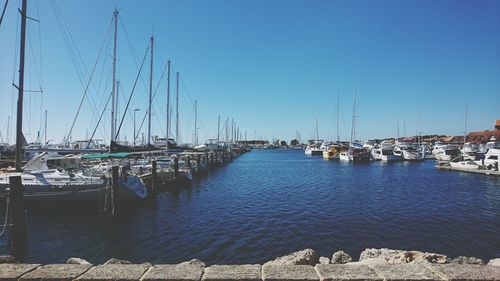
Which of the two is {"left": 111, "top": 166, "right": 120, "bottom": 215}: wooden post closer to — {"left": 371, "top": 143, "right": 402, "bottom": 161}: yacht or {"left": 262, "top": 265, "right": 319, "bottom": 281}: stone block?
→ {"left": 262, "top": 265, "right": 319, "bottom": 281}: stone block

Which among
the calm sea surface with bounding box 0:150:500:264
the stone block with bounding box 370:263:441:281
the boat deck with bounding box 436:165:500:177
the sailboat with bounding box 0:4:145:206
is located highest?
the stone block with bounding box 370:263:441:281

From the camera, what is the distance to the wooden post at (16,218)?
39.7ft

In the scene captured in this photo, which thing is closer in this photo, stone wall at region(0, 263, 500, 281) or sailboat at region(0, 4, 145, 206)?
stone wall at region(0, 263, 500, 281)

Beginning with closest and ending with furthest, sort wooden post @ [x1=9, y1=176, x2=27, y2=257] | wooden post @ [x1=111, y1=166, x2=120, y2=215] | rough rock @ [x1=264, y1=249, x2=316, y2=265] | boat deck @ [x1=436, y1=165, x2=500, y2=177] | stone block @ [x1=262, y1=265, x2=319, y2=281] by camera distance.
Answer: stone block @ [x1=262, y1=265, x2=319, y2=281]
rough rock @ [x1=264, y1=249, x2=316, y2=265]
wooden post @ [x1=9, y1=176, x2=27, y2=257]
wooden post @ [x1=111, y1=166, x2=120, y2=215]
boat deck @ [x1=436, y1=165, x2=500, y2=177]

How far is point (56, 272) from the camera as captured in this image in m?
4.98

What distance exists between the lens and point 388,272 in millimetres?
4758

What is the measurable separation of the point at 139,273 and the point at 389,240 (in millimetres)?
12669

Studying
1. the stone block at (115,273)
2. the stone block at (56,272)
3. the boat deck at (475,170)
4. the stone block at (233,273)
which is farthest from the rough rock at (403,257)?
the boat deck at (475,170)

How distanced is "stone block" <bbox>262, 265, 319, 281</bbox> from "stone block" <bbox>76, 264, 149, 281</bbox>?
2.08 meters

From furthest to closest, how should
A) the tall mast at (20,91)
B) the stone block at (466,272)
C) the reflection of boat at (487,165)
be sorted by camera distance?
the reflection of boat at (487,165), the tall mast at (20,91), the stone block at (466,272)

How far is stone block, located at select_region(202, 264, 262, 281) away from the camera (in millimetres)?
4707

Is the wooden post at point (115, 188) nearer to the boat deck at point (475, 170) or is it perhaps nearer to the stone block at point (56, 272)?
the stone block at point (56, 272)

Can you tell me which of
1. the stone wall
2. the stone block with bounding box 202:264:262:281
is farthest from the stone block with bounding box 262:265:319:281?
the stone block with bounding box 202:264:262:281

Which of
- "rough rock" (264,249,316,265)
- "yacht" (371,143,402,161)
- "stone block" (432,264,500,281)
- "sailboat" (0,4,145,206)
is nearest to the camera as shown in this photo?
"stone block" (432,264,500,281)
